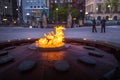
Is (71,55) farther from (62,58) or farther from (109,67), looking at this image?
(109,67)

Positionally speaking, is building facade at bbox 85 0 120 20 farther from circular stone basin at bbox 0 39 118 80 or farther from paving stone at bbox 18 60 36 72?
paving stone at bbox 18 60 36 72

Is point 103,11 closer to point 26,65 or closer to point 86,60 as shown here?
point 86,60

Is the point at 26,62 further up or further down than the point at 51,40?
further down

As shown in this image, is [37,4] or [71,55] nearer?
[71,55]

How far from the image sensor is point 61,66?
19.0ft

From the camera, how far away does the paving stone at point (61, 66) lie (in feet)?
18.7

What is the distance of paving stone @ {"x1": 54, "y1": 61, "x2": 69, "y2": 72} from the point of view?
5712 mm

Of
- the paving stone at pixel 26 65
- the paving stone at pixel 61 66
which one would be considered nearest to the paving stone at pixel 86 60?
the paving stone at pixel 61 66

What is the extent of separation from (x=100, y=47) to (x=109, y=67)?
257 centimetres

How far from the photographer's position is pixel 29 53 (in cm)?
683

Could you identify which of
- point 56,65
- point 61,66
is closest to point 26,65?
point 56,65

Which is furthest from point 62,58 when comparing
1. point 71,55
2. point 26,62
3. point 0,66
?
point 0,66

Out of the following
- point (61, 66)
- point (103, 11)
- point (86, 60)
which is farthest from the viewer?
point (103, 11)

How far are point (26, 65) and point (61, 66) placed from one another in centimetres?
83
